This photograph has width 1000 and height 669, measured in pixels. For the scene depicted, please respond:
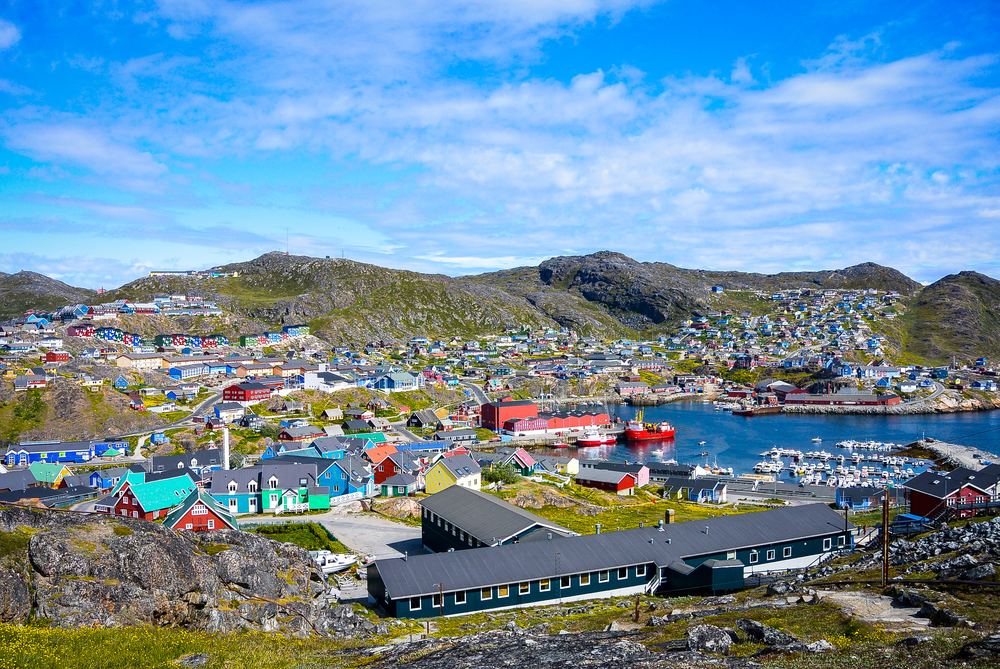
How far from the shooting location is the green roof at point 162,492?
129 ft

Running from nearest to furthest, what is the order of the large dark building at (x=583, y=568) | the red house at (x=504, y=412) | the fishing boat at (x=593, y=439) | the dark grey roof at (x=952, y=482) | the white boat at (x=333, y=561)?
the large dark building at (x=583, y=568), the white boat at (x=333, y=561), the dark grey roof at (x=952, y=482), the fishing boat at (x=593, y=439), the red house at (x=504, y=412)

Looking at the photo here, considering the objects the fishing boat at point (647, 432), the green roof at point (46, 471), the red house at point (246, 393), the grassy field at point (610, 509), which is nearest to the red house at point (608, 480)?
the grassy field at point (610, 509)

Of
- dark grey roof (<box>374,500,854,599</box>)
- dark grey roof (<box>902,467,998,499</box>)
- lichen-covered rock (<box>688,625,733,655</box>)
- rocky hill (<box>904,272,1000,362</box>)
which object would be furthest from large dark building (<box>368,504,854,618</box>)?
rocky hill (<box>904,272,1000,362</box>)

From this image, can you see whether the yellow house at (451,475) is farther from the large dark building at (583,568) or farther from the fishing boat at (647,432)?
the fishing boat at (647,432)

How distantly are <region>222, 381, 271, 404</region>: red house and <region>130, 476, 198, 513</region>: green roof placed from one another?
1712 inches

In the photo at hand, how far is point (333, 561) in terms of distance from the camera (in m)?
31.2

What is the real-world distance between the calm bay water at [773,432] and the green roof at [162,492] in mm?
47654

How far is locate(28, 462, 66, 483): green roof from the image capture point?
49.7m

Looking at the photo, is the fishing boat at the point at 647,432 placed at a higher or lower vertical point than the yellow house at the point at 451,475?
lower

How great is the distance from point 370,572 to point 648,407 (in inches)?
3707

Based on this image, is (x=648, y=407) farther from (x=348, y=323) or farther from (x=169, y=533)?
(x=169, y=533)

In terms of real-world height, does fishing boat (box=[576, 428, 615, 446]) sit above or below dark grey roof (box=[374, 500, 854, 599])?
below

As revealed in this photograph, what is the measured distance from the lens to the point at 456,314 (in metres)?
192

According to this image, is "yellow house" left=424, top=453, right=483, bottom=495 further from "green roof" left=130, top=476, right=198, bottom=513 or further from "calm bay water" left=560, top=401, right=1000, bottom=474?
"calm bay water" left=560, top=401, right=1000, bottom=474
